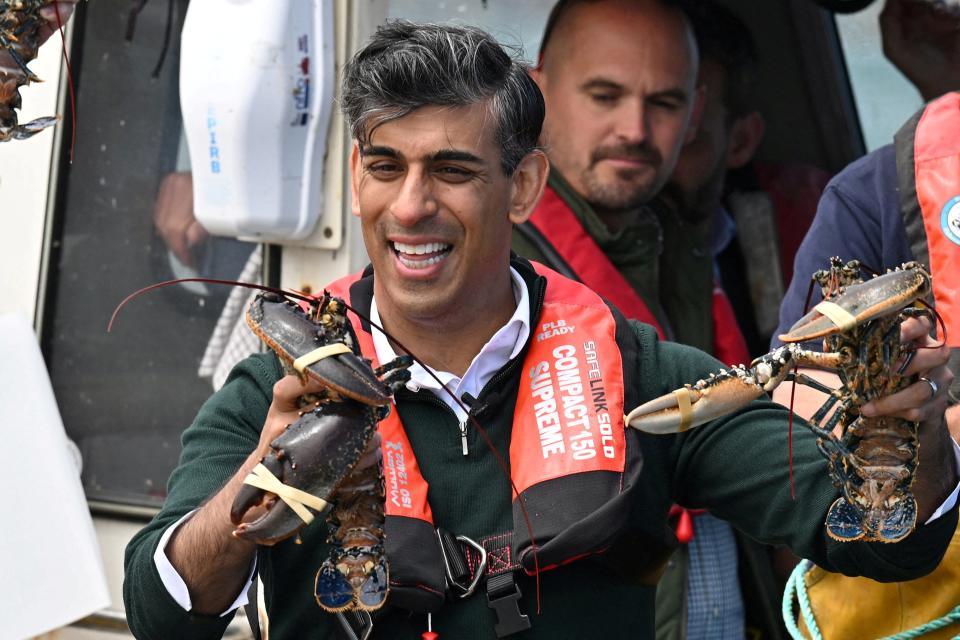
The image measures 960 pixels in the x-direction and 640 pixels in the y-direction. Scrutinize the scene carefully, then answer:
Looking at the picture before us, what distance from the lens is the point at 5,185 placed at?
4621 millimetres

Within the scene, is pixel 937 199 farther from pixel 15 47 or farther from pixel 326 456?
pixel 15 47

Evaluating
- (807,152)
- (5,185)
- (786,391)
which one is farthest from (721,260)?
(5,185)

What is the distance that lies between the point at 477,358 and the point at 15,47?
3.73 feet

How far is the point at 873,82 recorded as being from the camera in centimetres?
541

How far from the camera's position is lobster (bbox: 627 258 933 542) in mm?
2168

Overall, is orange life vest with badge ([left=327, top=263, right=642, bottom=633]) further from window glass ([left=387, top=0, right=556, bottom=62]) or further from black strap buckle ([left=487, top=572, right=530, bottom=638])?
window glass ([left=387, top=0, right=556, bottom=62])

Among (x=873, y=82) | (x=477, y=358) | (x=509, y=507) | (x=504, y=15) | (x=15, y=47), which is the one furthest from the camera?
(x=873, y=82)

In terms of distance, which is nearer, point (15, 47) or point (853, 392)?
point (853, 392)

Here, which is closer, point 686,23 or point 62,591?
point 62,591

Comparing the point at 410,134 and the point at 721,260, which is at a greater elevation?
the point at 410,134

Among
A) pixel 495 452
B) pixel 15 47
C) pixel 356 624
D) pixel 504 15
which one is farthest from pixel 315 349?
pixel 504 15

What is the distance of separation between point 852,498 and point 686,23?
106 inches

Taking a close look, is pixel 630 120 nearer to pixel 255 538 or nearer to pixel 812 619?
pixel 812 619

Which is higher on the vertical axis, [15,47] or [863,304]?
[15,47]
